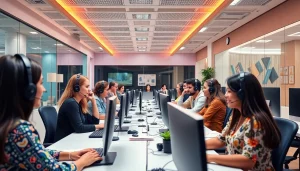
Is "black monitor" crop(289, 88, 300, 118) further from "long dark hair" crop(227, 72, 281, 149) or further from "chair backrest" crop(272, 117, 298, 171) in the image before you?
"long dark hair" crop(227, 72, 281, 149)

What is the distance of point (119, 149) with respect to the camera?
2057 mm

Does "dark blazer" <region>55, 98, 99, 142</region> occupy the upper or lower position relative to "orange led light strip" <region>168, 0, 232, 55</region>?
lower

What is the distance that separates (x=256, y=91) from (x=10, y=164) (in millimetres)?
1355

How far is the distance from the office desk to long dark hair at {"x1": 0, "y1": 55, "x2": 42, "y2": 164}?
682 millimetres

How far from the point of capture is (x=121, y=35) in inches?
321

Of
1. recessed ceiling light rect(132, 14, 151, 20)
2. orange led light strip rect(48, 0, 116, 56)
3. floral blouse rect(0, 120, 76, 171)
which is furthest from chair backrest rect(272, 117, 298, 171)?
recessed ceiling light rect(132, 14, 151, 20)

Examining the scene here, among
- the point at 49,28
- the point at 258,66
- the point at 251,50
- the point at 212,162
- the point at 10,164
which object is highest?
the point at 49,28

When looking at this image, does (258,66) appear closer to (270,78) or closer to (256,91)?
(270,78)

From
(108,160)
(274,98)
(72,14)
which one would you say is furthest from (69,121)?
(72,14)

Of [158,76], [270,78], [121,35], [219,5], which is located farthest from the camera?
[158,76]

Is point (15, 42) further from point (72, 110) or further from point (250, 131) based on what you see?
point (250, 131)

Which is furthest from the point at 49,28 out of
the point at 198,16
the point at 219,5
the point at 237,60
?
the point at 237,60

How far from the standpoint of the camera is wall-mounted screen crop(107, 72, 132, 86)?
13039 millimetres

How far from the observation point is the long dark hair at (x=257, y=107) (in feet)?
4.84
